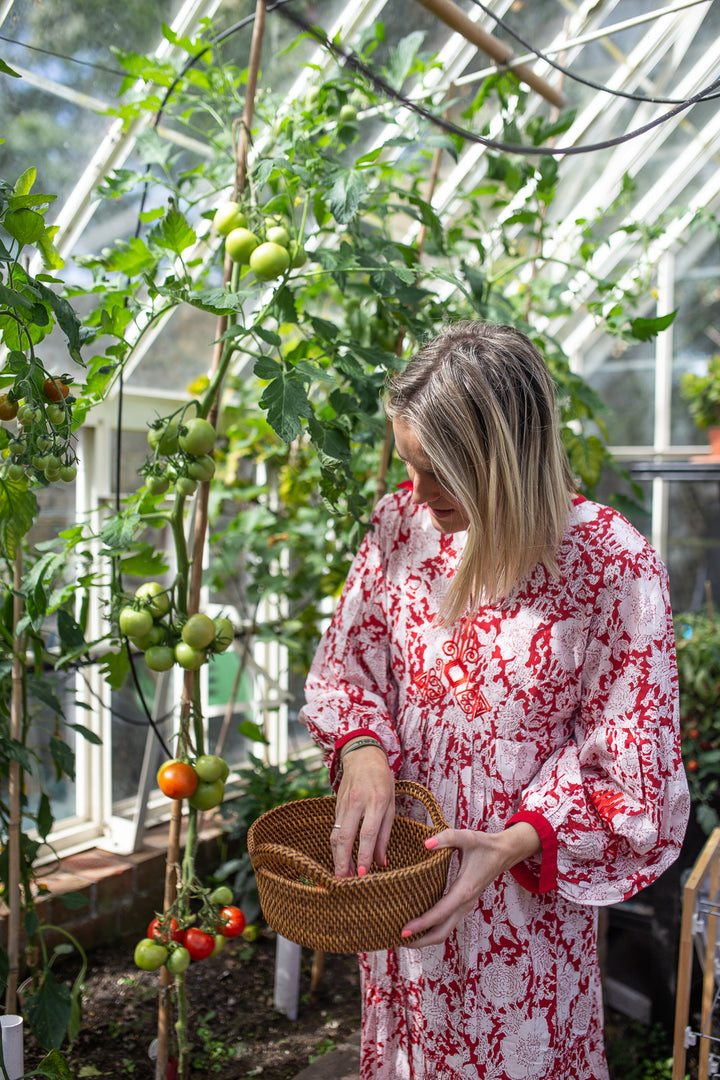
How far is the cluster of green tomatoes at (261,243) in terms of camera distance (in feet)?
3.87

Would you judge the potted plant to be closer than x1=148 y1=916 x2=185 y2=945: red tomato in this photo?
No

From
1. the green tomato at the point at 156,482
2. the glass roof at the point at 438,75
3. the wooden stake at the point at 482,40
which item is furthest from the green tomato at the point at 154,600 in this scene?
the wooden stake at the point at 482,40

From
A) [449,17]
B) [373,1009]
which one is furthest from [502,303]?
[373,1009]

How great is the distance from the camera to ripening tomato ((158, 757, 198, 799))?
4.15 feet

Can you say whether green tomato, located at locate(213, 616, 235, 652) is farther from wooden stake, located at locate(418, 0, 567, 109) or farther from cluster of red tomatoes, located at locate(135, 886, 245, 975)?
wooden stake, located at locate(418, 0, 567, 109)

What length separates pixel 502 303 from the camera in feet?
6.77

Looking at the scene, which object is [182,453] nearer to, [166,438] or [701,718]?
[166,438]

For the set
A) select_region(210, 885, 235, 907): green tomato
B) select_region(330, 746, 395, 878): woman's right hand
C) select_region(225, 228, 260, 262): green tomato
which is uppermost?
select_region(225, 228, 260, 262): green tomato

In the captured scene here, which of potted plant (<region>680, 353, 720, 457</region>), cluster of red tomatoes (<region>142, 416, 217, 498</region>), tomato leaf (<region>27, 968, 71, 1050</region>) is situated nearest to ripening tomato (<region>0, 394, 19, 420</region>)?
cluster of red tomatoes (<region>142, 416, 217, 498</region>)

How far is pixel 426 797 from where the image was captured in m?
0.99

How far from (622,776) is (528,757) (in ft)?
0.39

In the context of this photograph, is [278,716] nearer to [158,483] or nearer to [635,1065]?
[635,1065]

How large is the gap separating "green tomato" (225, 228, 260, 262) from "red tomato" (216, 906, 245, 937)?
1.00m

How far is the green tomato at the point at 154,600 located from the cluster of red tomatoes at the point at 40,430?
0.84 ft
